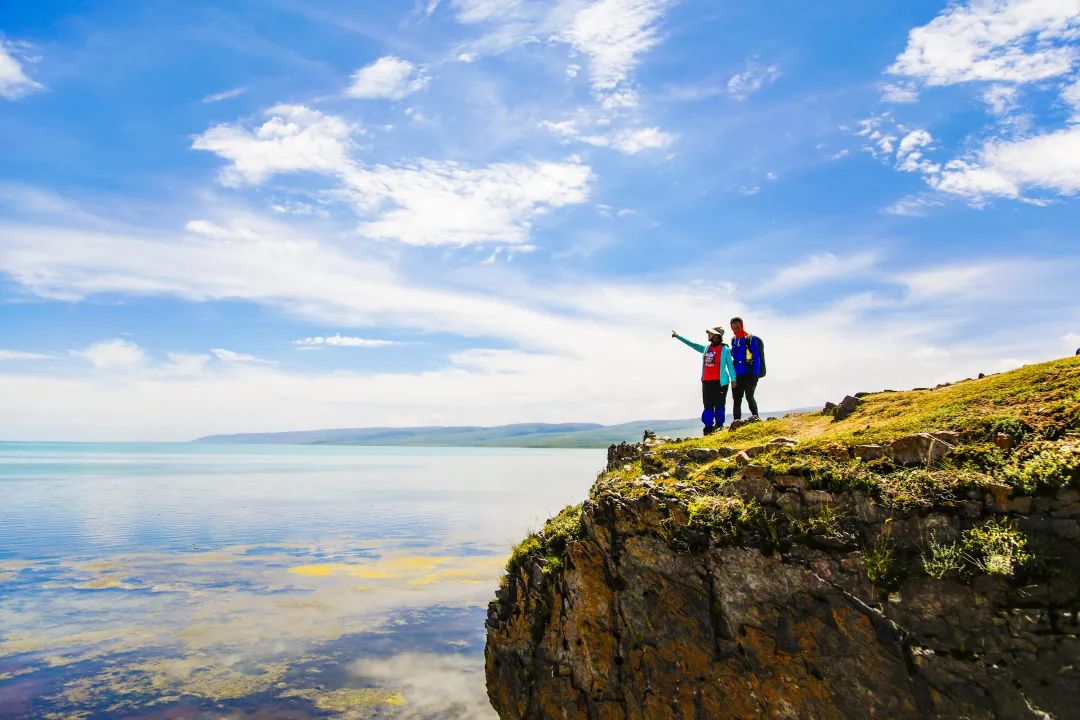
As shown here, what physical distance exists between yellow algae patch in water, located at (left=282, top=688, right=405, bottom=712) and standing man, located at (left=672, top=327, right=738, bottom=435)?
15.0m

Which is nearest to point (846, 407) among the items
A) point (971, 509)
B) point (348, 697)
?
point (971, 509)

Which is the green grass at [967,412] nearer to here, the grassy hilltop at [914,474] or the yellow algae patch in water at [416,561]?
the grassy hilltop at [914,474]

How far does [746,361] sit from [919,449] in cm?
1052

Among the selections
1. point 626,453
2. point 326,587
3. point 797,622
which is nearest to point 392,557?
point 326,587

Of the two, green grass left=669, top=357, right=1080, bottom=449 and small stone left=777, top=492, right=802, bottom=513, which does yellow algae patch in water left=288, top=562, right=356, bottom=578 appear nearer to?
green grass left=669, top=357, right=1080, bottom=449

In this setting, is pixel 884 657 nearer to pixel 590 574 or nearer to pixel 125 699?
pixel 590 574

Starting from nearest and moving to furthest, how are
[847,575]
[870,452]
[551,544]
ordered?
1. [847,575]
2. [870,452]
3. [551,544]

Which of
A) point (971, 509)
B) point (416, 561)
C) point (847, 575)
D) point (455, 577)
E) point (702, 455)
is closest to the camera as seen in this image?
point (971, 509)

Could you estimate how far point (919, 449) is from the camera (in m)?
11.9

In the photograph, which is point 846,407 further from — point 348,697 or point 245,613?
point 245,613

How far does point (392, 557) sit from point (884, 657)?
135ft

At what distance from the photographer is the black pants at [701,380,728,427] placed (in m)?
23.1

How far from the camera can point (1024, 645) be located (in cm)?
973

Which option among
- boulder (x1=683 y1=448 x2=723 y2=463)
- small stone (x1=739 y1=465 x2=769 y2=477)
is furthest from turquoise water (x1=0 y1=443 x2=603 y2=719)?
small stone (x1=739 y1=465 x2=769 y2=477)
